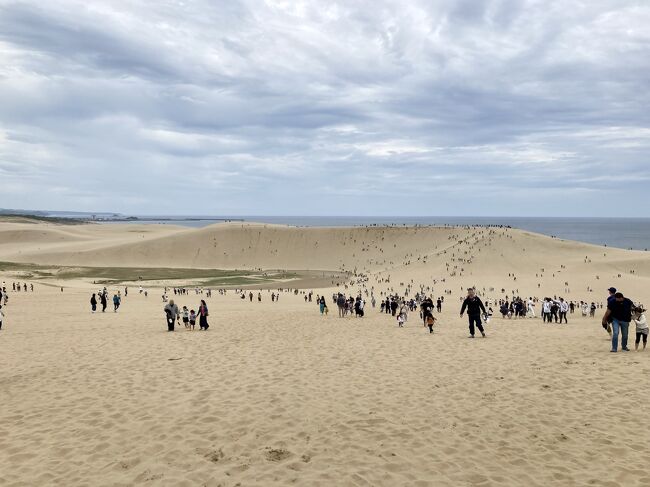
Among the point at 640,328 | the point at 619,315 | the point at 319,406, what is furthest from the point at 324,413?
the point at 640,328

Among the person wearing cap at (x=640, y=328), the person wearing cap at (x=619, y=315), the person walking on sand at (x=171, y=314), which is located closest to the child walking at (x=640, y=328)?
the person wearing cap at (x=640, y=328)

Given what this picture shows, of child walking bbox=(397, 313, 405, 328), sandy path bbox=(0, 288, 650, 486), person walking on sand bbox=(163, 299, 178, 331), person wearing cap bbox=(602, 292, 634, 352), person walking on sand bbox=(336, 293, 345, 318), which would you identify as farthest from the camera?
person walking on sand bbox=(336, 293, 345, 318)

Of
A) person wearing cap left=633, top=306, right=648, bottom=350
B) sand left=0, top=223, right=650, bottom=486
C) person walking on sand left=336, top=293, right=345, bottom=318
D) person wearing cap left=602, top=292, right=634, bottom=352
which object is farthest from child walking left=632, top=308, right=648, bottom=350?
person walking on sand left=336, top=293, right=345, bottom=318

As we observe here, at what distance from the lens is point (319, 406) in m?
8.85

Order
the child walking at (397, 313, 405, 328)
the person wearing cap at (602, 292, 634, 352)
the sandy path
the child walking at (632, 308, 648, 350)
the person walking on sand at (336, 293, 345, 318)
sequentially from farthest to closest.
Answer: the person walking on sand at (336, 293, 345, 318) → the child walking at (397, 313, 405, 328) → the child walking at (632, 308, 648, 350) → the person wearing cap at (602, 292, 634, 352) → the sandy path

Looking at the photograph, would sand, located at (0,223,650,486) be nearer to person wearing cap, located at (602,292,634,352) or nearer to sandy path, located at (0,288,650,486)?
sandy path, located at (0,288,650,486)

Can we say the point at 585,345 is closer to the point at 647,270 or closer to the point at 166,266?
the point at 647,270

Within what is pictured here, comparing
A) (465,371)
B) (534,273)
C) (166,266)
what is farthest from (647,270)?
(166,266)

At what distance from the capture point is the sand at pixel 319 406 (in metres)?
6.36

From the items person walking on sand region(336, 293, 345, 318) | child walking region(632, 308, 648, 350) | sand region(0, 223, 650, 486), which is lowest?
person walking on sand region(336, 293, 345, 318)

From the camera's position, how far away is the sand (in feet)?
20.9

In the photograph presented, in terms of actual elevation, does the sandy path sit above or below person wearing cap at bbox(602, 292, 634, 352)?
below

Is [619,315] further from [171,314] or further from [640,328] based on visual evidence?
[171,314]

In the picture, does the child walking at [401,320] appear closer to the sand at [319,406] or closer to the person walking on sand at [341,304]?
the sand at [319,406]
